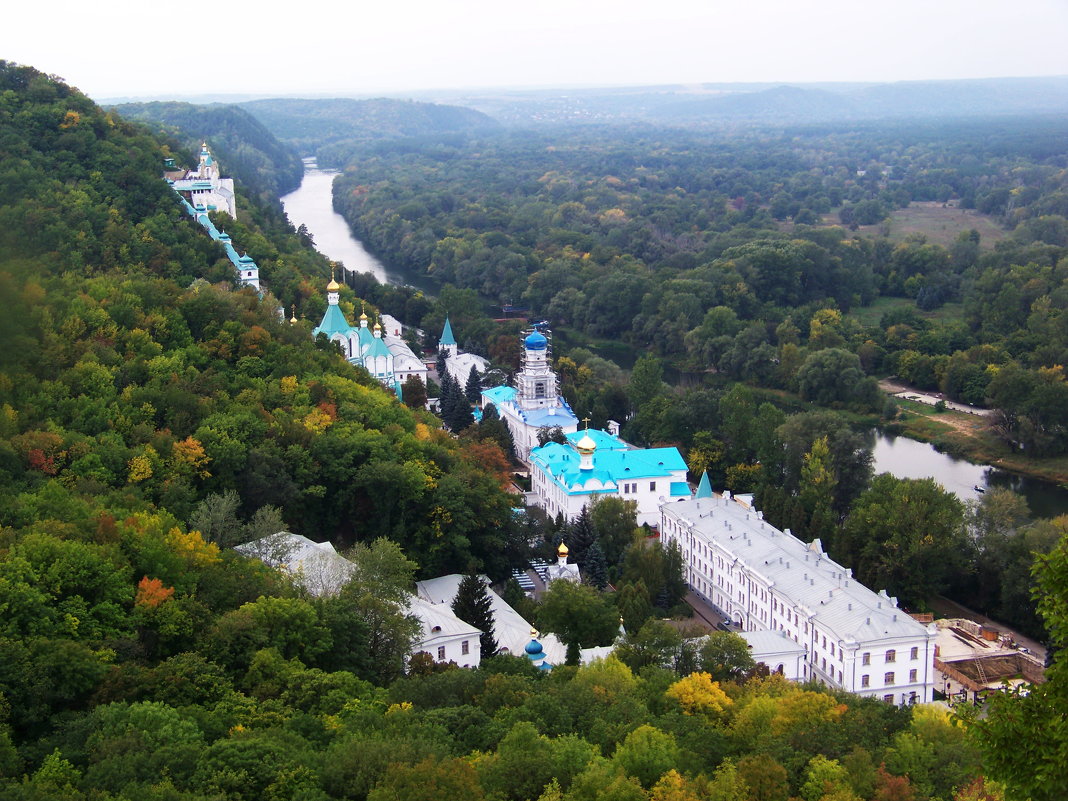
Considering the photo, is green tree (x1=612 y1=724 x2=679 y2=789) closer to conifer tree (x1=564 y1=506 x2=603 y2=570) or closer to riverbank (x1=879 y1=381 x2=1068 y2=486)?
conifer tree (x1=564 y1=506 x2=603 y2=570)

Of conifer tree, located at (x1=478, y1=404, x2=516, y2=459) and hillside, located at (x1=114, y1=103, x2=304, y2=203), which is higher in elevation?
hillside, located at (x1=114, y1=103, x2=304, y2=203)

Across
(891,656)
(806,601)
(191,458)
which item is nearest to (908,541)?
(806,601)

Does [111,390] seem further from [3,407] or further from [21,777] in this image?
[21,777]

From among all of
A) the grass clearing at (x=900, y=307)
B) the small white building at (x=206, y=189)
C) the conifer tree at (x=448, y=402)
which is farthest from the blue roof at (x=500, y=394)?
the grass clearing at (x=900, y=307)

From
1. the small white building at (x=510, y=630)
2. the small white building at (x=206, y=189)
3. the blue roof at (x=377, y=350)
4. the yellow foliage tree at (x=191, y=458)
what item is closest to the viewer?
the small white building at (x=510, y=630)

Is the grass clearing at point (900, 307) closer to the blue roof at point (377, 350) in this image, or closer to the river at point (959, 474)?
the river at point (959, 474)

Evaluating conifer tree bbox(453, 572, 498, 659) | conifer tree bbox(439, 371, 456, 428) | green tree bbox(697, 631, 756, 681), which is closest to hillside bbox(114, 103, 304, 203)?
conifer tree bbox(439, 371, 456, 428)
